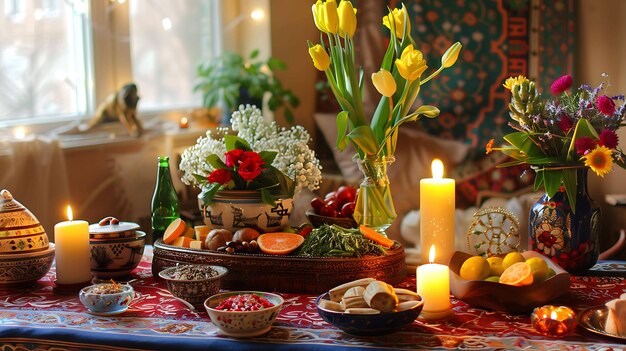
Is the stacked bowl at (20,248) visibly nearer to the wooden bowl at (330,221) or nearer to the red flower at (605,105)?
the wooden bowl at (330,221)

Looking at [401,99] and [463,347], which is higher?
[401,99]

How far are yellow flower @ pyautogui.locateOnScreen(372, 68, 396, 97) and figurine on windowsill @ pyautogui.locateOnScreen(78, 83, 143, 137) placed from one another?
1759 millimetres

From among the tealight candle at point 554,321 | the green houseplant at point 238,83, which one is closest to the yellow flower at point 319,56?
the tealight candle at point 554,321

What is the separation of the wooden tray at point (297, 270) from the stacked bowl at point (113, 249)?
17 centimetres

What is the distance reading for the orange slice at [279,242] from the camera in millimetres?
1729

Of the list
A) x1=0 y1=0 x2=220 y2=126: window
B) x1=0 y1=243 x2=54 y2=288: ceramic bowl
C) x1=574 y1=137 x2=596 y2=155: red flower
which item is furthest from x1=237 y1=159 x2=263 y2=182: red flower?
x1=0 y1=0 x2=220 y2=126: window

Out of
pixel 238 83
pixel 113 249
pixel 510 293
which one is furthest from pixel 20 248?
pixel 238 83

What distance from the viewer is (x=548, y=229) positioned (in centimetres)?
178

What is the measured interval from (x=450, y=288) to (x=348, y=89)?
51cm

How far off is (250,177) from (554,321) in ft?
2.37

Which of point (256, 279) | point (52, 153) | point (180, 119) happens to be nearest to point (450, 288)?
point (256, 279)

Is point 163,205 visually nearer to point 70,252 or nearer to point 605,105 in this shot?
point 70,252

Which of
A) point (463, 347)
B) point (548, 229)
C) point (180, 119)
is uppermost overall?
point (180, 119)

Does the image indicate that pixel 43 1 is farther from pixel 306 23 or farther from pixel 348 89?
pixel 348 89
